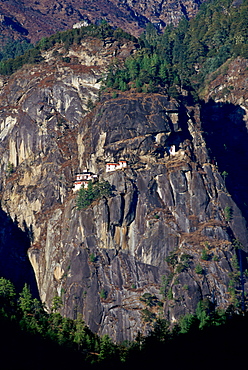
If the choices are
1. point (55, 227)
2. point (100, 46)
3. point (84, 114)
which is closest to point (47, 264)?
point (55, 227)

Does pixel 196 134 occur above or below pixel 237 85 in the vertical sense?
below

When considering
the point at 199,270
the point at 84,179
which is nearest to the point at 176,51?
the point at 84,179

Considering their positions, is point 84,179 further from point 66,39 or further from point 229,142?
point 66,39

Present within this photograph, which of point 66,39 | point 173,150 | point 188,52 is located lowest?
point 173,150

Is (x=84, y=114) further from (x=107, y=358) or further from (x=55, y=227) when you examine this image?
(x=107, y=358)

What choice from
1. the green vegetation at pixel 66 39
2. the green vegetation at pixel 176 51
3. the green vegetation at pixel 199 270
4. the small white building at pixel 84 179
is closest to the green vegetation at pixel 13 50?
the green vegetation at pixel 176 51
